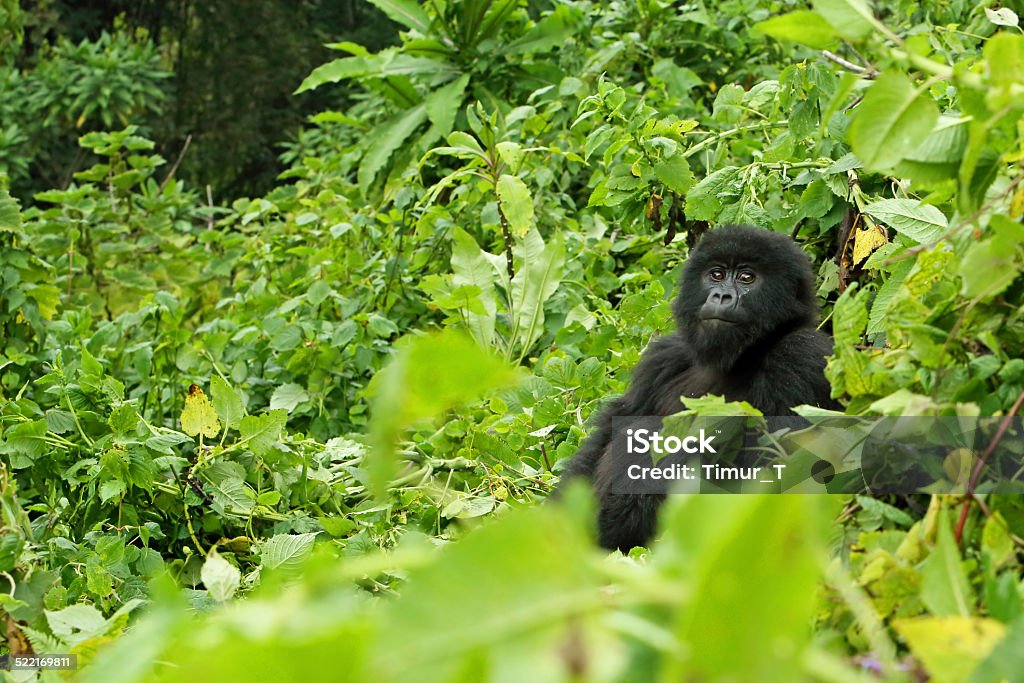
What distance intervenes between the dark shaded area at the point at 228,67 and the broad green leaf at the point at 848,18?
9077mm

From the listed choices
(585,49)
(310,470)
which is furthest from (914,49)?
(585,49)

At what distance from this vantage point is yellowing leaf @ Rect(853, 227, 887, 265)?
2.98 metres

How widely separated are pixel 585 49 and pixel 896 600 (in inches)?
195

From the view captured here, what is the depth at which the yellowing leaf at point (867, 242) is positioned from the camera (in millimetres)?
2979

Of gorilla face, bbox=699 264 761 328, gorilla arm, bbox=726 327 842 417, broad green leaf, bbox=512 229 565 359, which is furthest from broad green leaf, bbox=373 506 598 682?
broad green leaf, bbox=512 229 565 359

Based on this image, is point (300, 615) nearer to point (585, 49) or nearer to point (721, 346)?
point (721, 346)

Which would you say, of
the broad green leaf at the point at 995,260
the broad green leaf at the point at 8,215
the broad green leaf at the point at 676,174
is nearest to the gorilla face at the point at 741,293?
A: the broad green leaf at the point at 676,174

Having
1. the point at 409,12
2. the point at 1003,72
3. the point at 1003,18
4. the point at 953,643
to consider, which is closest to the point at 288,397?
the point at 1003,18

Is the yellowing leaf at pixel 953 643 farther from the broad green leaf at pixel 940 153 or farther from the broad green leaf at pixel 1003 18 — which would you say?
the broad green leaf at pixel 1003 18

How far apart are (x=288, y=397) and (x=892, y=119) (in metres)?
3.06

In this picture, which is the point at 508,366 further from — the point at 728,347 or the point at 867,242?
the point at 867,242

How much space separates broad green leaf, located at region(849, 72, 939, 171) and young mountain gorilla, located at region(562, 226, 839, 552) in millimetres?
1420

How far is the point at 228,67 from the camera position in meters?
10.4

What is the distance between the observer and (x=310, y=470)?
2.99 m
